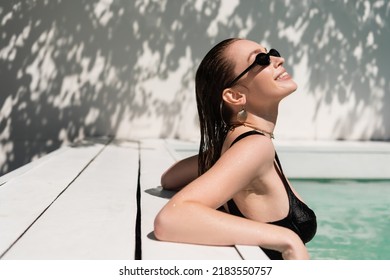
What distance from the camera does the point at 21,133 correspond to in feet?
24.2

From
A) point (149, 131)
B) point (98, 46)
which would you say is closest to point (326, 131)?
point (149, 131)

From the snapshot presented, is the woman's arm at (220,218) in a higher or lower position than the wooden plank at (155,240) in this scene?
higher

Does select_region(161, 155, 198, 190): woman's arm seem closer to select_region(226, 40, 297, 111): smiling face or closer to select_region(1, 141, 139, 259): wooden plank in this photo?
select_region(1, 141, 139, 259): wooden plank

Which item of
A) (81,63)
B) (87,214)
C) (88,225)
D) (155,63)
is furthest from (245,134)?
(81,63)

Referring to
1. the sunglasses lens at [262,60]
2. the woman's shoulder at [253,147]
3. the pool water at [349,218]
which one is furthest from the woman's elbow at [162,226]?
the pool water at [349,218]

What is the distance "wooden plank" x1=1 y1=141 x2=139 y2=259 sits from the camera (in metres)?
1.77

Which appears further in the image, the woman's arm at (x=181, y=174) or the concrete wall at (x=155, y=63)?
the concrete wall at (x=155, y=63)

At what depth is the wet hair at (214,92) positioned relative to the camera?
6.70 feet

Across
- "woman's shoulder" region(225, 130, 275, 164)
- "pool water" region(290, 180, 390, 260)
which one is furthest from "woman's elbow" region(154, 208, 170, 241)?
"pool water" region(290, 180, 390, 260)

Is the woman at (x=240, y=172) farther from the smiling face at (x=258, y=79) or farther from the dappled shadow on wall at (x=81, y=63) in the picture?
the dappled shadow on wall at (x=81, y=63)

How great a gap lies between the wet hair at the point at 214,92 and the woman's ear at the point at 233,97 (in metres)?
0.03

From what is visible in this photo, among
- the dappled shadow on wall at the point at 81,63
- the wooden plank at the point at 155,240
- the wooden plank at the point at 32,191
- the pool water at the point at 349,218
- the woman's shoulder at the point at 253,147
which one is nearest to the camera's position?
the wooden plank at the point at 155,240

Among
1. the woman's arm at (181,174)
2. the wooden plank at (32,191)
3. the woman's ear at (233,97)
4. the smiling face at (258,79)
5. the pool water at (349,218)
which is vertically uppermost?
the smiling face at (258,79)
